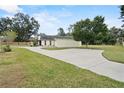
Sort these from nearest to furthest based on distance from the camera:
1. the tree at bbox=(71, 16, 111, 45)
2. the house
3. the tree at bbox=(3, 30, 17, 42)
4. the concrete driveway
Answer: the concrete driveway → the tree at bbox=(3, 30, 17, 42) → the tree at bbox=(71, 16, 111, 45) → the house

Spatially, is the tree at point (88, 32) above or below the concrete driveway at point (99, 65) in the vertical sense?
above

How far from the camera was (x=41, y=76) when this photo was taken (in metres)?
6.09

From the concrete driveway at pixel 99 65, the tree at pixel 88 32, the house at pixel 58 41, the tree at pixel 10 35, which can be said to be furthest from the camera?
the house at pixel 58 41

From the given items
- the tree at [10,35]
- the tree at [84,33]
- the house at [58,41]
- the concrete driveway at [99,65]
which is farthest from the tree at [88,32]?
the concrete driveway at [99,65]

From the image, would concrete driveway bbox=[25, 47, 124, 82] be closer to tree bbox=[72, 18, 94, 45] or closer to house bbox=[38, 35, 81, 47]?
tree bbox=[72, 18, 94, 45]

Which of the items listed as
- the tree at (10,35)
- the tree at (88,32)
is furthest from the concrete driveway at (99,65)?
the tree at (88,32)

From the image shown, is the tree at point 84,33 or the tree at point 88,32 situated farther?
the tree at point 84,33

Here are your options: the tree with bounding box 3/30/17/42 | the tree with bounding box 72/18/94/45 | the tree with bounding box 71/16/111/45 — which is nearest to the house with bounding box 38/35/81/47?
the tree with bounding box 72/18/94/45

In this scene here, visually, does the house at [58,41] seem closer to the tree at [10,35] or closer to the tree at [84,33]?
the tree at [84,33]

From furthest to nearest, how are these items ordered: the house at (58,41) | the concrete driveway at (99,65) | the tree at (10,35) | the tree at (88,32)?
the house at (58,41) < the tree at (88,32) < the tree at (10,35) < the concrete driveway at (99,65)

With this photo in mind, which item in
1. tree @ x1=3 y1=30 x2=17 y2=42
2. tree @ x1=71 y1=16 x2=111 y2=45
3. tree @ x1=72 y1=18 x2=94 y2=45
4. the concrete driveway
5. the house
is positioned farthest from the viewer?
the house

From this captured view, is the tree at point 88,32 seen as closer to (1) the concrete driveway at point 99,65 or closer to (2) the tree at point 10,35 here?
(2) the tree at point 10,35
